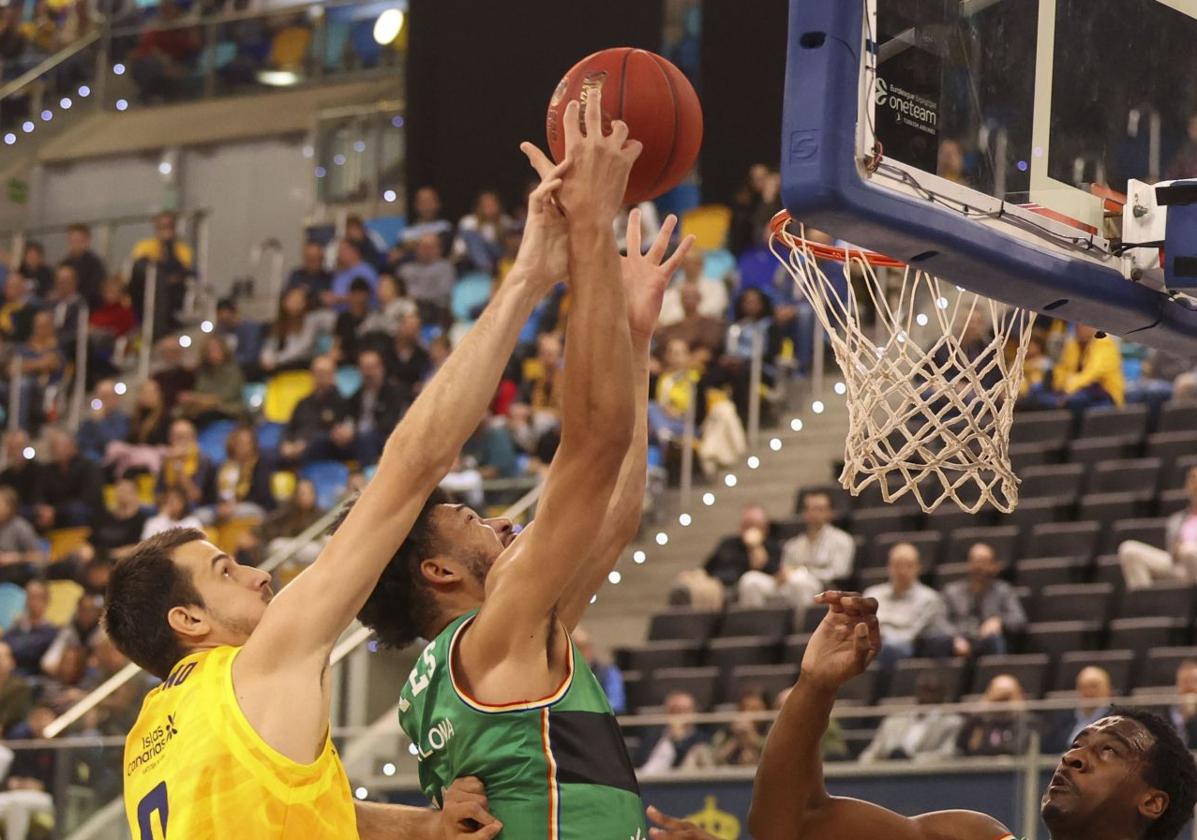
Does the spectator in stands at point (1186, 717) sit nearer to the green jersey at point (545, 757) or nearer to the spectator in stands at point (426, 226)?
the green jersey at point (545, 757)

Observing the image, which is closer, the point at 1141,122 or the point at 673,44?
the point at 1141,122

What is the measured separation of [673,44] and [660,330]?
3.45 metres

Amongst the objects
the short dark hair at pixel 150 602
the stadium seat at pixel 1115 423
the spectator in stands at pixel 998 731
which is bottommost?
the spectator in stands at pixel 998 731

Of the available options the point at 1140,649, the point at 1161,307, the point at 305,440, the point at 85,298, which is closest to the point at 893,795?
the point at 1140,649

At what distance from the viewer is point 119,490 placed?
12570 millimetres

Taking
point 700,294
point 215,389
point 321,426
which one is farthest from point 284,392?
point 700,294

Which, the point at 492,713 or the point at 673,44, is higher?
the point at 673,44

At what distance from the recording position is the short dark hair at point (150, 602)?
359 cm

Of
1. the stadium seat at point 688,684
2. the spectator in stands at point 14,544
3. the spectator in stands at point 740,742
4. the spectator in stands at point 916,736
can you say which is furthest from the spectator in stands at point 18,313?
the spectator in stands at point 916,736

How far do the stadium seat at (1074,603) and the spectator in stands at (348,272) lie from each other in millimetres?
6229

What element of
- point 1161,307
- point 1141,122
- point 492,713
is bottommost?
point 492,713

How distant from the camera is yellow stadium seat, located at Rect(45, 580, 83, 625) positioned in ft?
38.1

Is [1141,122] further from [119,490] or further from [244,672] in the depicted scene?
[119,490]

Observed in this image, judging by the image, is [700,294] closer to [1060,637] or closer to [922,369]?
[1060,637]
